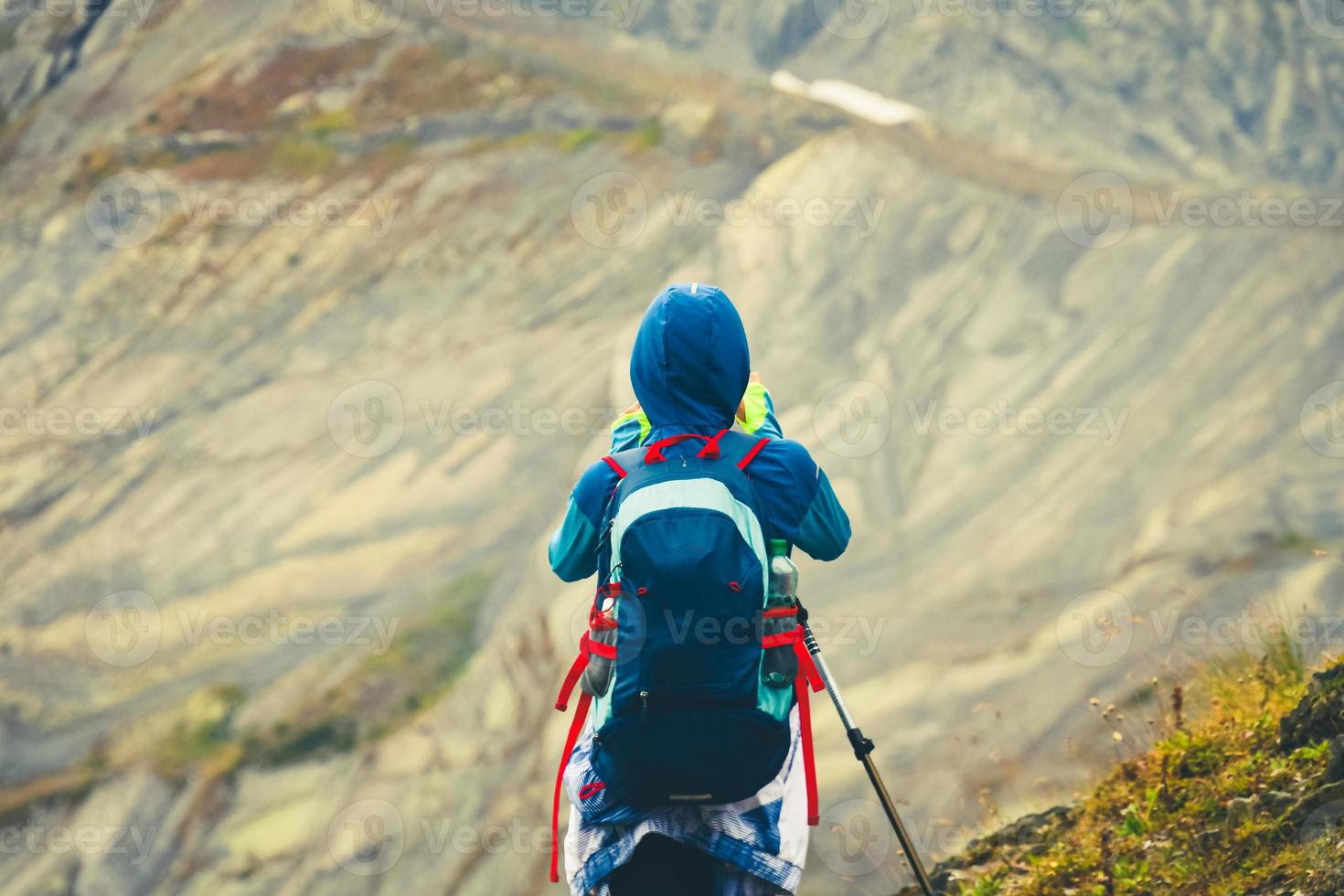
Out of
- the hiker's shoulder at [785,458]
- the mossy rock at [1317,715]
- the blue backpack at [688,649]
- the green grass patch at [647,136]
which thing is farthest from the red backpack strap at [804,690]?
the green grass patch at [647,136]

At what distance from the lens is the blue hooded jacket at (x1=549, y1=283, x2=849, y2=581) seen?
2.31 metres

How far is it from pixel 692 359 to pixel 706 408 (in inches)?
4.2

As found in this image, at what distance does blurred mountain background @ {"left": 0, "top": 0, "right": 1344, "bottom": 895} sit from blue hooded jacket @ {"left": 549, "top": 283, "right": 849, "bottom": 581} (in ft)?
11.0

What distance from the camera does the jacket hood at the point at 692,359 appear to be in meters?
2.30

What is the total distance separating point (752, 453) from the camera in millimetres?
2318

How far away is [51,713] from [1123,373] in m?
6.35

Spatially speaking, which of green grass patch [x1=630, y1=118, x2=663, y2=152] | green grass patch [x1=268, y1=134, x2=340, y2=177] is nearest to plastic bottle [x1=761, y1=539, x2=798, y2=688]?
green grass patch [x1=630, y1=118, x2=663, y2=152]

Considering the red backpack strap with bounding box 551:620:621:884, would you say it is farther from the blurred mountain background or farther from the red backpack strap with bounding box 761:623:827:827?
the blurred mountain background

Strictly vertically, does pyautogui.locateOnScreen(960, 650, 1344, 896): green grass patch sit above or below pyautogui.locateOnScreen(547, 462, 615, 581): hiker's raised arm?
below

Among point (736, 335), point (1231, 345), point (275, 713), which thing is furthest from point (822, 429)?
point (736, 335)

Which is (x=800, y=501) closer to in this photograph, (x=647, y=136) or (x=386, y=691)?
(x=386, y=691)

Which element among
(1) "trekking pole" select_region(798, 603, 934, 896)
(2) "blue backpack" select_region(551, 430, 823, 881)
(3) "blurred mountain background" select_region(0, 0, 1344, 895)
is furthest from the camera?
(3) "blurred mountain background" select_region(0, 0, 1344, 895)

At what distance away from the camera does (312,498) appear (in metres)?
6.52

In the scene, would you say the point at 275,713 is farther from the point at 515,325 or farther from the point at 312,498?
the point at 515,325
